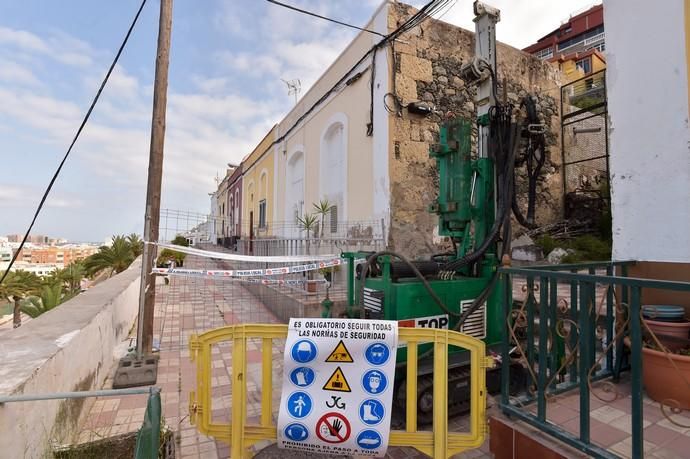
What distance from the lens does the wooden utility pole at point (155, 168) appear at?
4.07m

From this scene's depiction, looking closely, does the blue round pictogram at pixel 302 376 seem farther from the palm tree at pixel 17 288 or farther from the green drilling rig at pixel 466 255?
the palm tree at pixel 17 288

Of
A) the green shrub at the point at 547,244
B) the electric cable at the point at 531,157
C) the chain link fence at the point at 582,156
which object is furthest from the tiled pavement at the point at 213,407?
the chain link fence at the point at 582,156

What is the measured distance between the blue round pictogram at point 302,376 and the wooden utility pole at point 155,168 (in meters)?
2.75

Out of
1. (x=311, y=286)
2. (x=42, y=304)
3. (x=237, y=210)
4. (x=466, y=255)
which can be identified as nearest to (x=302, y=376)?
(x=466, y=255)

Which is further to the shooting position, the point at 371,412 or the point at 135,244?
the point at 135,244

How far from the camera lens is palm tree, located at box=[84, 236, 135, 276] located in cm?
1233

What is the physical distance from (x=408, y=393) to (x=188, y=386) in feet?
8.49

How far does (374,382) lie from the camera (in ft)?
6.61

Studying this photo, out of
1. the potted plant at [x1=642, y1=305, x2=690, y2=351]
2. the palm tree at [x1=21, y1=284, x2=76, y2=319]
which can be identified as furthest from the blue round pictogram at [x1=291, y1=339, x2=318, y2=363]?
the palm tree at [x1=21, y1=284, x2=76, y2=319]

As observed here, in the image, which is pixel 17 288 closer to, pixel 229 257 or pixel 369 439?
pixel 229 257

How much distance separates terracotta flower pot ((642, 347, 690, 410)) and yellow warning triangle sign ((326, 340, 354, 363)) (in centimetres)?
206

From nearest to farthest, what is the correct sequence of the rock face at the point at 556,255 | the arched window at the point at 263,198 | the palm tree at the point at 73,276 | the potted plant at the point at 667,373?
the potted plant at the point at 667,373 < the rock face at the point at 556,255 < the palm tree at the point at 73,276 < the arched window at the point at 263,198

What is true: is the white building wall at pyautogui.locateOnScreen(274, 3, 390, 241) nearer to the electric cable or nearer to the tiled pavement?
the tiled pavement

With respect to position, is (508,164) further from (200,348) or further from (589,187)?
(589,187)
